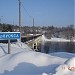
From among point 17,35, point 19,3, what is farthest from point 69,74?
point 19,3

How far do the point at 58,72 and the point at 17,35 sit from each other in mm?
8252

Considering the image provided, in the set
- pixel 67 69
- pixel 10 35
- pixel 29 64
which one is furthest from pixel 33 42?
pixel 67 69

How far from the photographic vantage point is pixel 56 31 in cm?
15238

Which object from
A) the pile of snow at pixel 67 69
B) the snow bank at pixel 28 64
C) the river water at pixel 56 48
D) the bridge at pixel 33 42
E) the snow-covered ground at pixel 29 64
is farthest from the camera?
the river water at pixel 56 48

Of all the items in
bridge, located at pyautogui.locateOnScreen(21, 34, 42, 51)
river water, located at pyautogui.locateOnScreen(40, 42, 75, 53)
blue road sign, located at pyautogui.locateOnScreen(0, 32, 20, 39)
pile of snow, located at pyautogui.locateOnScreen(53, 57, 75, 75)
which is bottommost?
river water, located at pyautogui.locateOnScreen(40, 42, 75, 53)

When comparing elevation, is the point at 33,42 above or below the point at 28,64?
below

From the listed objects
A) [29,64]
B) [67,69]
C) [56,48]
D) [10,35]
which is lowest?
[56,48]

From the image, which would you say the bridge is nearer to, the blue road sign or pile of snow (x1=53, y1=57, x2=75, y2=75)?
the blue road sign

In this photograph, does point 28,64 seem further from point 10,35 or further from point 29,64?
point 10,35

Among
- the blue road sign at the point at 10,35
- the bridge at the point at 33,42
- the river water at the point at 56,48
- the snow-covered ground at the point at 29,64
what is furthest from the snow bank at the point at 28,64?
the river water at the point at 56,48

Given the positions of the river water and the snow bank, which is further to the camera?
the river water

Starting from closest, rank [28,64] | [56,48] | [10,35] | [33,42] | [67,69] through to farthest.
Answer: [67,69]
[28,64]
[10,35]
[33,42]
[56,48]

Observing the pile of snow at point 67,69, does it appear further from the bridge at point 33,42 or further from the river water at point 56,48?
the river water at point 56,48

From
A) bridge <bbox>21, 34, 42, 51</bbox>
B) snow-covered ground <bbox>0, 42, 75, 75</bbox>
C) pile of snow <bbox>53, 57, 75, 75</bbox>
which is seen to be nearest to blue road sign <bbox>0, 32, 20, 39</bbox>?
snow-covered ground <bbox>0, 42, 75, 75</bbox>
